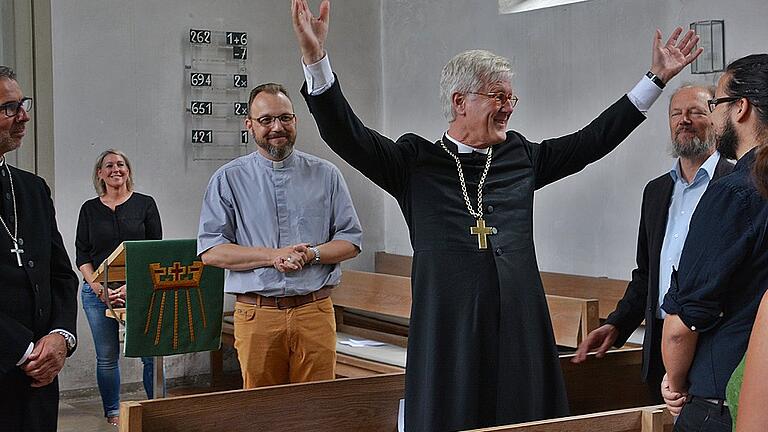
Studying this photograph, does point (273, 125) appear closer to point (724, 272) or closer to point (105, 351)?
point (724, 272)

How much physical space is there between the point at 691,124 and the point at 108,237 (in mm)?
4286

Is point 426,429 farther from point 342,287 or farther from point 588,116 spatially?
point 342,287

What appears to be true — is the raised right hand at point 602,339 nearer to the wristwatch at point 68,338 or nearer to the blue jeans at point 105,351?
the wristwatch at point 68,338

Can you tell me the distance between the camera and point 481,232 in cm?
301

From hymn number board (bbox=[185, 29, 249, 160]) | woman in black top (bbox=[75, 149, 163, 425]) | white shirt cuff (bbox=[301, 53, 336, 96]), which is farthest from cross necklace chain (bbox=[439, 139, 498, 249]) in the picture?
hymn number board (bbox=[185, 29, 249, 160])

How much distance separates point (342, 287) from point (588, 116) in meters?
2.33

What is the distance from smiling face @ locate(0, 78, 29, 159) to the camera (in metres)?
3.25

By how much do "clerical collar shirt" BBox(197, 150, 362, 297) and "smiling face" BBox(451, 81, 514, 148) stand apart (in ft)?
4.65

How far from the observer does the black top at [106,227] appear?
268 inches

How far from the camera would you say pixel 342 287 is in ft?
26.8

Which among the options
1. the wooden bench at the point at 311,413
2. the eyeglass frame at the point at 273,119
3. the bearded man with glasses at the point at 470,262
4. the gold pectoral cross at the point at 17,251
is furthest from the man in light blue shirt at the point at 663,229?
the gold pectoral cross at the point at 17,251

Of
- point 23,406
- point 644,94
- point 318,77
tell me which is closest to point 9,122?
point 23,406

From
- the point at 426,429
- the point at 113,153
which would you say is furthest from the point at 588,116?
the point at 426,429

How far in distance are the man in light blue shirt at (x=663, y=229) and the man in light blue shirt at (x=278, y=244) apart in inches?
48.7
